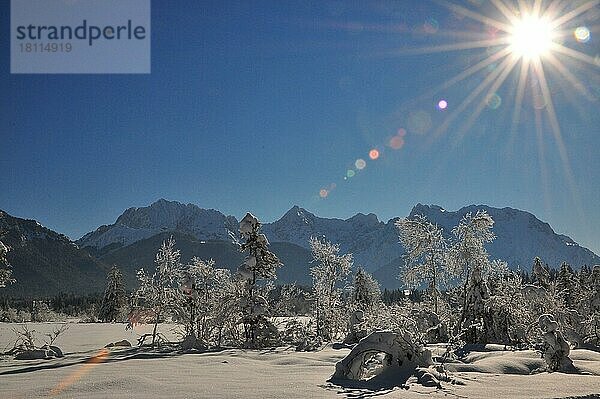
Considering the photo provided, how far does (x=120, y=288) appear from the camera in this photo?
57094 millimetres

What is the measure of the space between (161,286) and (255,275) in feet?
15.4

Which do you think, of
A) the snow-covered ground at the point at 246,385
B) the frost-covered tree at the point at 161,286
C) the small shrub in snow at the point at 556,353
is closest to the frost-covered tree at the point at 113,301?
the frost-covered tree at the point at 161,286

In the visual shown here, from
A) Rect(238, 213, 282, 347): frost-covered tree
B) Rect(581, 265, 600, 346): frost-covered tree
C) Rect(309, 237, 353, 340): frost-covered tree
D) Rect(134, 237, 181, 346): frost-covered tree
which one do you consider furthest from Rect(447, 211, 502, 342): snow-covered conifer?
Rect(134, 237, 181, 346): frost-covered tree

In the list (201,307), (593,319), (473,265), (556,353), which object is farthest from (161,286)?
(593,319)

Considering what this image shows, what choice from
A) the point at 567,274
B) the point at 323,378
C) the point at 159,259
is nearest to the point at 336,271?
the point at 159,259

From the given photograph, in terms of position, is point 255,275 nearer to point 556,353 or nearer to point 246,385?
point 556,353

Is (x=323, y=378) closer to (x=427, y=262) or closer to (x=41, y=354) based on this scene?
(x=41, y=354)

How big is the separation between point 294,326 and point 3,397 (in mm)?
19780

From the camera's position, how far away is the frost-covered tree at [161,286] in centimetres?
2339

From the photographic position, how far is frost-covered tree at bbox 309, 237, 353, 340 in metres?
29.5

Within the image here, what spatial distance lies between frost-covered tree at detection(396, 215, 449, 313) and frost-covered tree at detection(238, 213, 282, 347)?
26.9ft

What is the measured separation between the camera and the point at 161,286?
2367 centimetres

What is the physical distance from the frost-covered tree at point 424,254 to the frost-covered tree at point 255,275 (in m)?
8.20

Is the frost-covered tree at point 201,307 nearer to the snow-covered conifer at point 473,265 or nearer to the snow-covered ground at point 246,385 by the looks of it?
the snow-covered ground at point 246,385
